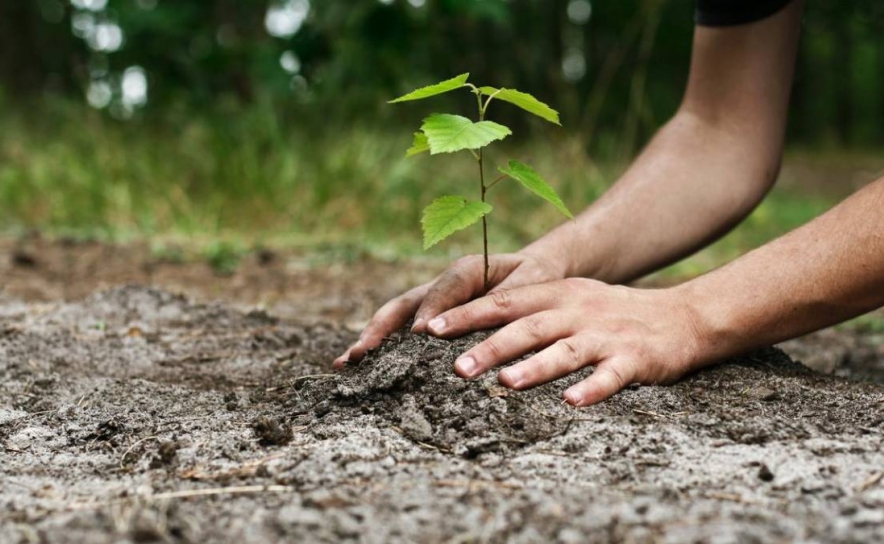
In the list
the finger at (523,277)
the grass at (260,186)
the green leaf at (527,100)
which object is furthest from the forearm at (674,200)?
the grass at (260,186)

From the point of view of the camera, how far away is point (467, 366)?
1.59 metres

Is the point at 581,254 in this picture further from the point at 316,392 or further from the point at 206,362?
the point at 206,362

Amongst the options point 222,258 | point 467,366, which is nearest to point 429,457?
point 467,366

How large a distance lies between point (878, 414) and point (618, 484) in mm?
592

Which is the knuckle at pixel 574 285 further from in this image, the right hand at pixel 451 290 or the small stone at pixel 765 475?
the small stone at pixel 765 475

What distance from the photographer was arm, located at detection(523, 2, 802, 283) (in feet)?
7.16

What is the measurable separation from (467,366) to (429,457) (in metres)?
0.24

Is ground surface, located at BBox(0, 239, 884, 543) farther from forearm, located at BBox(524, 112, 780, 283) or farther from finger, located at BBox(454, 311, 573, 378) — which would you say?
forearm, located at BBox(524, 112, 780, 283)

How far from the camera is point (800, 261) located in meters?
1.72

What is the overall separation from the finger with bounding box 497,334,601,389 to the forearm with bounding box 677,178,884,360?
244mm

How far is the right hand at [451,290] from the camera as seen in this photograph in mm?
1781

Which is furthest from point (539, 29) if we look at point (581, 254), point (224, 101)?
point (581, 254)

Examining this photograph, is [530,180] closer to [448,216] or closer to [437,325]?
[448,216]

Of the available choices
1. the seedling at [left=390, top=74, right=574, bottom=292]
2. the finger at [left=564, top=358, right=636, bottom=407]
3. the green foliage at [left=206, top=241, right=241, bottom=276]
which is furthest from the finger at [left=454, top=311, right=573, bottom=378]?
the green foliage at [left=206, top=241, right=241, bottom=276]
